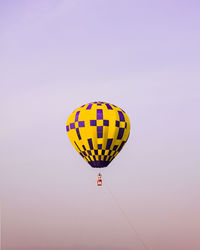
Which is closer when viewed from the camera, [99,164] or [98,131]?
[98,131]

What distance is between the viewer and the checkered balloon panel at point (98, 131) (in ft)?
130

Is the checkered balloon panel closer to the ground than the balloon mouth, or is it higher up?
higher up

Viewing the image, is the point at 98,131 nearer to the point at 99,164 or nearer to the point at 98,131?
the point at 98,131

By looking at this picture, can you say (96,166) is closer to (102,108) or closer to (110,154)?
(110,154)

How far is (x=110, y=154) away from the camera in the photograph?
132 feet

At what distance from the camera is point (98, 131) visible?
3959 centimetres

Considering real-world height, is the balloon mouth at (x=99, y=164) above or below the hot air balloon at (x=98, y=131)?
below

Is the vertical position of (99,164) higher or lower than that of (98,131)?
lower

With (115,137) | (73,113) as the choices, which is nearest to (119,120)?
(115,137)

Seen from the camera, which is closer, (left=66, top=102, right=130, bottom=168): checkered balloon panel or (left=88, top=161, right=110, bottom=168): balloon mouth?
(left=66, top=102, right=130, bottom=168): checkered balloon panel

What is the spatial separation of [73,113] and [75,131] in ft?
5.67

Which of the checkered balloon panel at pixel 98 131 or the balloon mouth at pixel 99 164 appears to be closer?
the checkered balloon panel at pixel 98 131

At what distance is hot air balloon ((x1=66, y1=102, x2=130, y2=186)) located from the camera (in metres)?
39.7

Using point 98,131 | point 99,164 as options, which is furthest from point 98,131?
point 99,164
